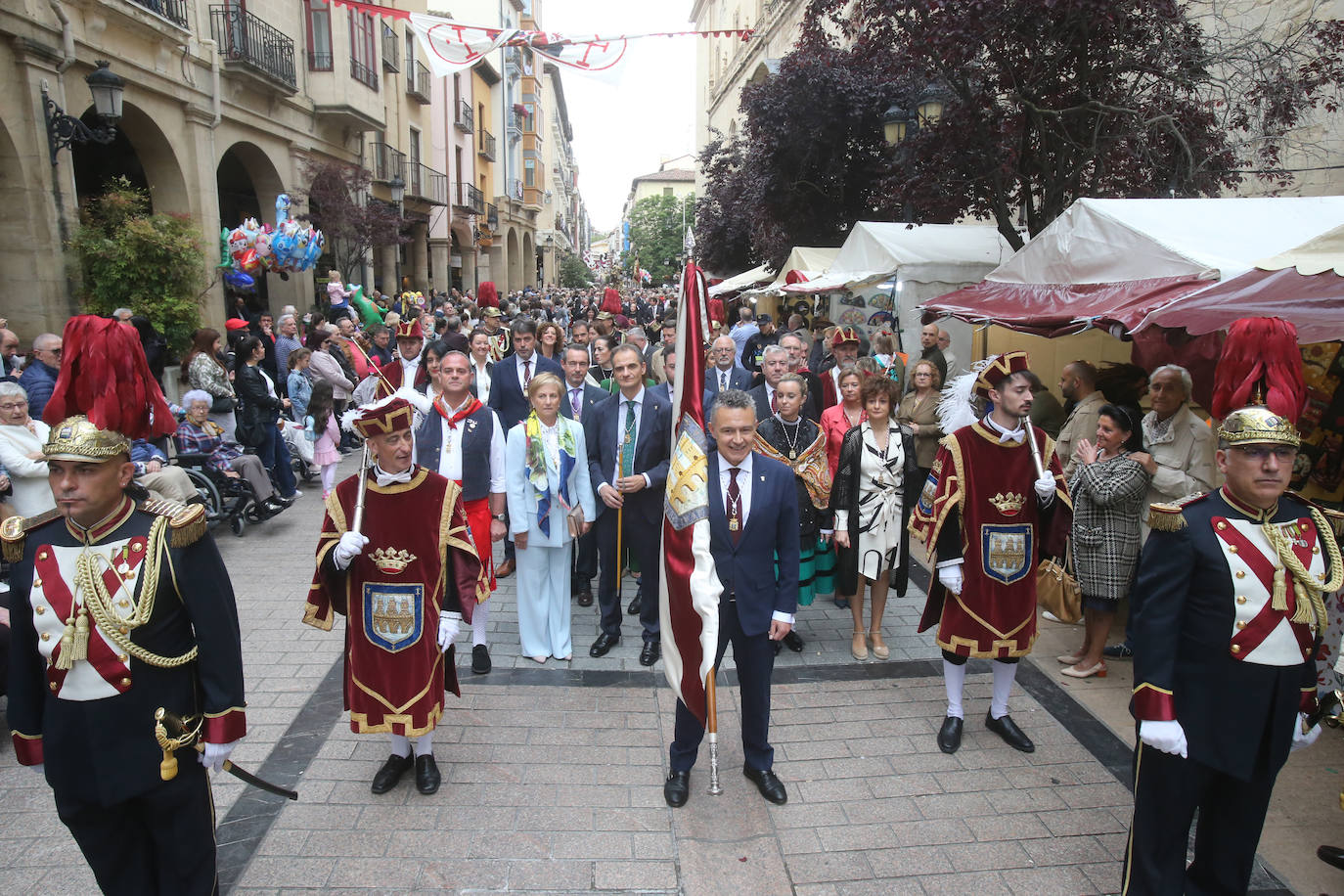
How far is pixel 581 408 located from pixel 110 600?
4.45 metres

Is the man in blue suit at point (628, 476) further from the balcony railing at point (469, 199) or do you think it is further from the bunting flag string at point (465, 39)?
the balcony railing at point (469, 199)

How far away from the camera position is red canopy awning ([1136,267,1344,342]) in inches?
161

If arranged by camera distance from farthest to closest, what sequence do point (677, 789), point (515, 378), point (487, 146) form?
point (487, 146)
point (515, 378)
point (677, 789)

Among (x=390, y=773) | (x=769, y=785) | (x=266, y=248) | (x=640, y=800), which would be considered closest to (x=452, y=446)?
(x=390, y=773)

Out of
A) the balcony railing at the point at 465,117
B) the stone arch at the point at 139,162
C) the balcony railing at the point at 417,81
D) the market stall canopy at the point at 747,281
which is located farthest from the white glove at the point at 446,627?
the balcony railing at the point at 465,117

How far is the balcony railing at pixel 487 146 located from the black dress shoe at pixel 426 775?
126 ft

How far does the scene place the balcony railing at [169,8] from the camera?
1289cm

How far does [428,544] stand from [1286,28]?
34.5 ft

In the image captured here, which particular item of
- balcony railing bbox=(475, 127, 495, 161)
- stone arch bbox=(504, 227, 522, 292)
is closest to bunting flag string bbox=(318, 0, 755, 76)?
balcony railing bbox=(475, 127, 495, 161)

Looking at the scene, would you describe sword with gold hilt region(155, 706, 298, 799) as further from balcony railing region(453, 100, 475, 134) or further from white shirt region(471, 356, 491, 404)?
balcony railing region(453, 100, 475, 134)

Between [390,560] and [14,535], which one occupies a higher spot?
[14,535]

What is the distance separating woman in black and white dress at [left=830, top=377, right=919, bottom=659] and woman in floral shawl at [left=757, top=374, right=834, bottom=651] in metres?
0.13

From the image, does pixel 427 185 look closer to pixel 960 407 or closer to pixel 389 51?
pixel 389 51

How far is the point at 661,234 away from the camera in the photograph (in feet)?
203
